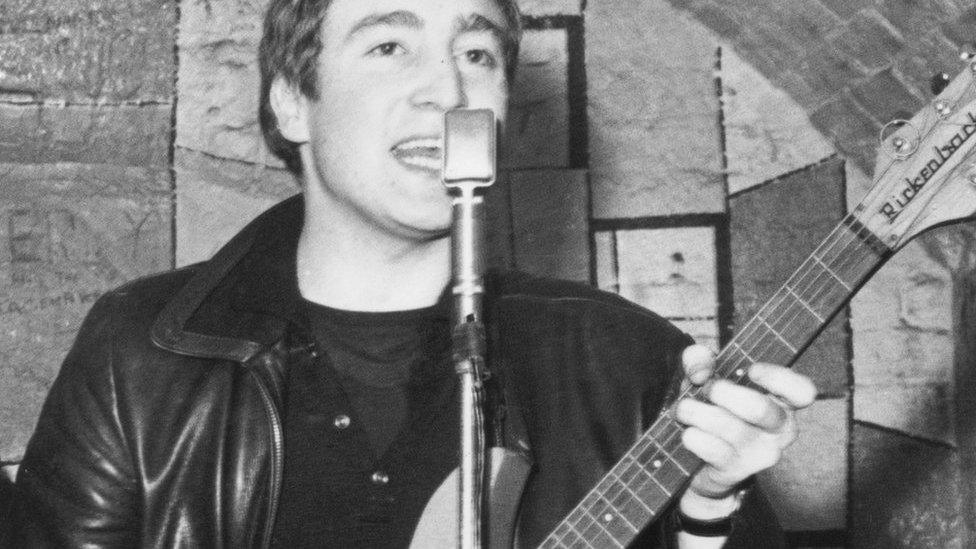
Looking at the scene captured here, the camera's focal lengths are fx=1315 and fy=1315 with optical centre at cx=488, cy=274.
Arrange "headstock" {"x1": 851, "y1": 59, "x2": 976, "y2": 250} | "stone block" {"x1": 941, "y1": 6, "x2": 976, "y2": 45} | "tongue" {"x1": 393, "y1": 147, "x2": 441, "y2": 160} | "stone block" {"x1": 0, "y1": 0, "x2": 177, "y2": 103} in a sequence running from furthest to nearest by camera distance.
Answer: "stone block" {"x1": 0, "y1": 0, "x2": 177, "y2": 103}, "stone block" {"x1": 941, "y1": 6, "x2": 976, "y2": 45}, "tongue" {"x1": 393, "y1": 147, "x2": 441, "y2": 160}, "headstock" {"x1": 851, "y1": 59, "x2": 976, "y2": 250}

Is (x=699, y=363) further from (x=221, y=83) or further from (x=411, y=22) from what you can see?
(x=221, y=83)

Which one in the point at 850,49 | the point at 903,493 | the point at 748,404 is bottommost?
the point at 903,493

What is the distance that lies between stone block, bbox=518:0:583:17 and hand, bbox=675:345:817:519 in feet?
5.56

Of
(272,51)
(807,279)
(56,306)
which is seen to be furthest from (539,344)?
(56,306)

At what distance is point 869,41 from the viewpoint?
3.05 m

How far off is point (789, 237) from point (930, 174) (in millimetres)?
1447

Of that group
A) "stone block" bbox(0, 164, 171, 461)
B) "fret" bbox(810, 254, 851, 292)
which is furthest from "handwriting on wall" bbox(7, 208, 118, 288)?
"fret" bbox(810, 254, 851, 292)

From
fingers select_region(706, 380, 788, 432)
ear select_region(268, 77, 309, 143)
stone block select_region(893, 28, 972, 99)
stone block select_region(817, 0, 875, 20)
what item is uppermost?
stone block select_region(817, 0, 875, 20)

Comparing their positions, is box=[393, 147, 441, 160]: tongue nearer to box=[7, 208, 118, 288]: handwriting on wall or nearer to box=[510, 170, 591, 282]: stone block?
box=[510, 170, 591, 282]: stone block

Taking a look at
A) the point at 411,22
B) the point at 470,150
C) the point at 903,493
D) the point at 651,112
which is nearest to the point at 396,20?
the point at 411,22

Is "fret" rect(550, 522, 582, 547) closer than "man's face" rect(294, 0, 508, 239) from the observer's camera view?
Yes

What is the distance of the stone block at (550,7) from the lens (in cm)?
333

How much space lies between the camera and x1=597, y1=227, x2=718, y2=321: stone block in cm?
329

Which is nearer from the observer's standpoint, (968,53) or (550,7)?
(968,53)
